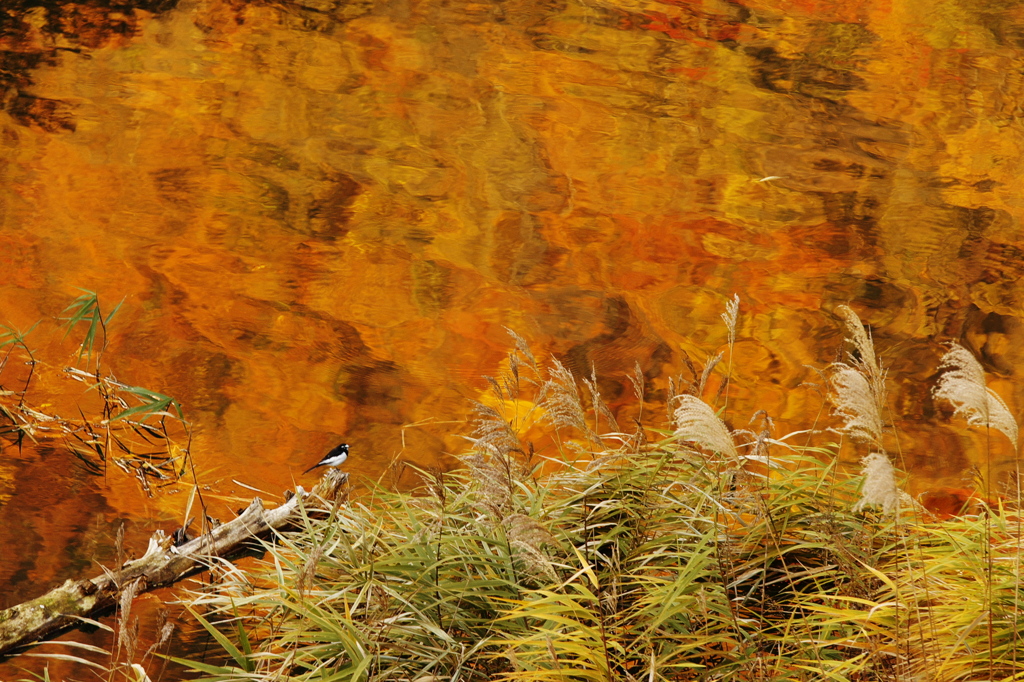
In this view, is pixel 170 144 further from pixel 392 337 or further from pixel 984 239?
pixel 984 239

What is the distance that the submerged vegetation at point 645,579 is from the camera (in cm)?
162

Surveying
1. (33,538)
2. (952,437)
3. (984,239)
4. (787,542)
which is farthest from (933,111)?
(33,538)

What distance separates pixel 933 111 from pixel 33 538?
190 inches

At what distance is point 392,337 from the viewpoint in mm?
4027

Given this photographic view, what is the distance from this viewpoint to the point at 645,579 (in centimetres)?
177

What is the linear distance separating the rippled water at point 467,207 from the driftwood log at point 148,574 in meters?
0.60

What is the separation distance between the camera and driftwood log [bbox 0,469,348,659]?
2250mm

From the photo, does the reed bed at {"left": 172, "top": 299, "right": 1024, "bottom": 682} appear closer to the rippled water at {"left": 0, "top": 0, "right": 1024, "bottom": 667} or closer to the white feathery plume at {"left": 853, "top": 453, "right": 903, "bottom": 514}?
the white feathery plume at {"left": 853, "top": 453, "right": 903, "bottom": 514}

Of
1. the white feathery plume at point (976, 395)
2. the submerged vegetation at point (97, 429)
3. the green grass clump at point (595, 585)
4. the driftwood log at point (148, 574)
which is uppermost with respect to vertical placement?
the white feathery plume at point (976, 395)

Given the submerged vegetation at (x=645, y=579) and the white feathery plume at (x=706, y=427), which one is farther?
the submerged vegetation at (x=645, y=579)

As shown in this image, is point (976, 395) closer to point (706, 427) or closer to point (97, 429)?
point (706, 427)

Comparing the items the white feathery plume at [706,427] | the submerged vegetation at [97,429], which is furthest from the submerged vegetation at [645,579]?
the submerged vegetation at [97,429]

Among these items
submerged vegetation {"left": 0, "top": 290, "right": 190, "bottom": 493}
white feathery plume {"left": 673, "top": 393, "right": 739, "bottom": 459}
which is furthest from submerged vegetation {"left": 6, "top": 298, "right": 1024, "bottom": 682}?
submerged vegetation {"left": 0, "top": 290, "right": 190, "bottom": 493}

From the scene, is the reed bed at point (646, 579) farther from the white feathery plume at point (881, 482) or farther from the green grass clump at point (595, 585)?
the white feathery plume at point (881, 482)
